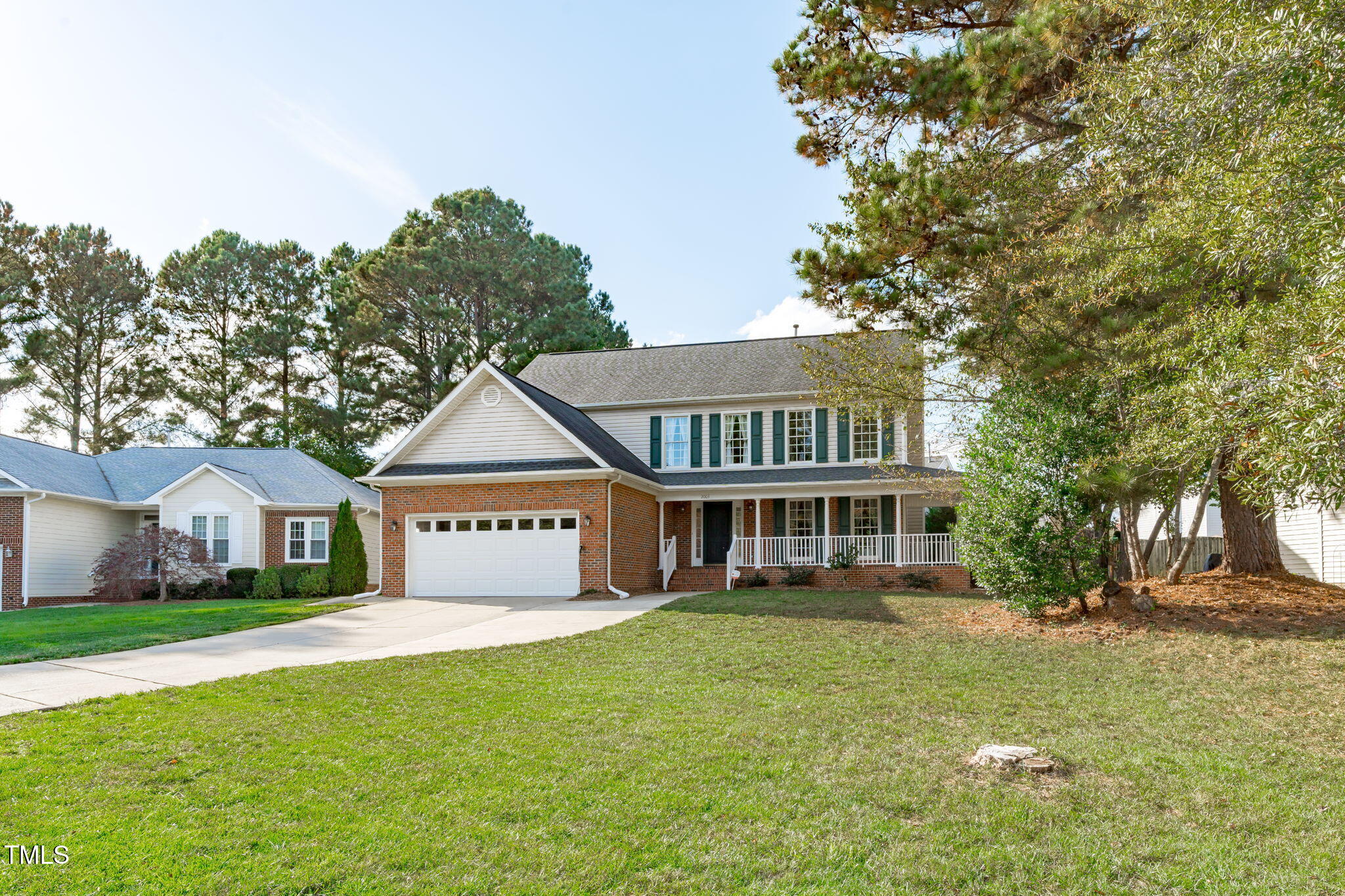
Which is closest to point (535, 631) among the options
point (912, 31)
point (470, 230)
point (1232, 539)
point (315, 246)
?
point (912, 31)

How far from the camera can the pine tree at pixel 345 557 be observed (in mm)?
21016

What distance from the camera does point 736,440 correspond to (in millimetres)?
21500

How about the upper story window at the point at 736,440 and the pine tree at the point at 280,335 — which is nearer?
the upper story window at the point at 736,440

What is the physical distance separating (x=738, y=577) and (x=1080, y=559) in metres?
9.06

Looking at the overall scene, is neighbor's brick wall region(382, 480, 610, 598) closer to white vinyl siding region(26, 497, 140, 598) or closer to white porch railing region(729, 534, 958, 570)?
white porch railing region(729, 534, 958, 570)

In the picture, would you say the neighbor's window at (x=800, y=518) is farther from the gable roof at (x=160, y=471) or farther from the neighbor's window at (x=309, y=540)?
the neighbor's window at (x=309, y=540)

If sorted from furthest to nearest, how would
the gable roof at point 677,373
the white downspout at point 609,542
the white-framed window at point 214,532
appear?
1. the white-framed window at point 214,532
2. the gable roof at point 677,373
3. the white downspout at point 609,542

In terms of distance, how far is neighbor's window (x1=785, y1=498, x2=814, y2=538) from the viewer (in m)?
21.3

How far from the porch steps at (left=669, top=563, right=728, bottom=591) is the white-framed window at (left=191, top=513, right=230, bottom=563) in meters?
12.8

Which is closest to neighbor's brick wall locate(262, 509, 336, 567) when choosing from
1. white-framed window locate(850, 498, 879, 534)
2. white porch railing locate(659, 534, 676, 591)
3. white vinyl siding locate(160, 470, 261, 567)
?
white vinyl siding locate(160, 470, 261, 567)

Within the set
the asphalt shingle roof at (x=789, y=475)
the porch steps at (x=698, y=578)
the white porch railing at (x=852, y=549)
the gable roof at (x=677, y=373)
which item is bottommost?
the porch steps at (x=698, y=578)

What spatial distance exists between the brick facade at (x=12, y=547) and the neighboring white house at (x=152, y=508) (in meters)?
0.02

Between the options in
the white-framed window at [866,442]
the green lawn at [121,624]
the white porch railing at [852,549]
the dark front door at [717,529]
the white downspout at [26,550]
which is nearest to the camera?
the green lawn at [121,624]

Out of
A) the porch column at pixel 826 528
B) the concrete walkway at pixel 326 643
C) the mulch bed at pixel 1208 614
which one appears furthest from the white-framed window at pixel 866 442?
the mulch bed at pixel 1208 614
